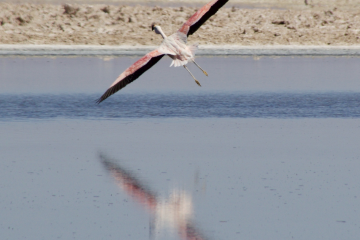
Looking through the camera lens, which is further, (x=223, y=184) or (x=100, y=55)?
(x=100, y=55)

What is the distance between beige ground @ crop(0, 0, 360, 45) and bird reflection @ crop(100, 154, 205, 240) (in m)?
20.4

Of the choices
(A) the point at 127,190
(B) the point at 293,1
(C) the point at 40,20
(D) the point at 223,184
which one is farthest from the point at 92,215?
(B) the point at 293,1

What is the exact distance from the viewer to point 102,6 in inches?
1280

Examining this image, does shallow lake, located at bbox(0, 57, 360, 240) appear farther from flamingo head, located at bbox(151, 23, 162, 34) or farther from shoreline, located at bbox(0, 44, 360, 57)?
shoreline, located at bbox(0, 44, 360, 57)

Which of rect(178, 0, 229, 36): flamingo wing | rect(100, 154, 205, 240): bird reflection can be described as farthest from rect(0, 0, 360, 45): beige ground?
rect(100, 154, 205, 240): bird reflection

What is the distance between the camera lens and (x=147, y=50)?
2748cm

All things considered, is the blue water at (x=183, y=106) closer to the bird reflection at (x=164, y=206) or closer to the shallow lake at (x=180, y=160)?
the shallow lake at (x=180, y=160)

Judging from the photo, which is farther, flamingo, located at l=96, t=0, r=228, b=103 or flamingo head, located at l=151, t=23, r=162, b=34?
flamingo head, located at l=151, t=23, r=162, b=34

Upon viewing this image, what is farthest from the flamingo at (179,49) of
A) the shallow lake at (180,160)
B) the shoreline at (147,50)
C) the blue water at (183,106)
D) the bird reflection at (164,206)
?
the shoreline at (147,50)

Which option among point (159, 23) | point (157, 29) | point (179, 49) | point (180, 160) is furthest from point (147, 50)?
point (180, 160)

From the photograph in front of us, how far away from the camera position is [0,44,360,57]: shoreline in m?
27.6

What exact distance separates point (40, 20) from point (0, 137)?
19.9 meters

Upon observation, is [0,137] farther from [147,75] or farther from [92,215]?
[147,75]

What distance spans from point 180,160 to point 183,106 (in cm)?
580
